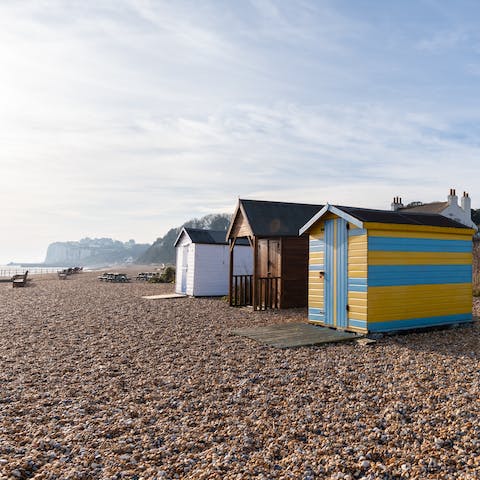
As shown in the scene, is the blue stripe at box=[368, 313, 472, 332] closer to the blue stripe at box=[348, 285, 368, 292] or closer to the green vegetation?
the blue stripe at box=[348, 285, 368, 292]

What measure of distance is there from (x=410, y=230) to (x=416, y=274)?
111 centimetres

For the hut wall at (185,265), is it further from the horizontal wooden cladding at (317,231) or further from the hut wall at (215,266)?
the horizontal wooden cladding at (317,231)

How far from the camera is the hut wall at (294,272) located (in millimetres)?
15188

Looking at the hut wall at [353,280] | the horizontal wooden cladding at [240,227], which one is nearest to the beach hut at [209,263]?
the horizontal wooden cladding at [240,227]

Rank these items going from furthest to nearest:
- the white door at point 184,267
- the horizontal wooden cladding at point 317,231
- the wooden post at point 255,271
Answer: the white door at point 184,267
the wooden post at point 255,271
the horizontal wooden cladding at point 317,231

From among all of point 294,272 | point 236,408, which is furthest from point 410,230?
point 236,408

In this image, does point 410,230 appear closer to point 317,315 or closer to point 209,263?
point 317,315

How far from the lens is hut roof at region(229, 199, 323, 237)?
1505 centimetres

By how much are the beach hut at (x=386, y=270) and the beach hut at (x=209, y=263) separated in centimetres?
826

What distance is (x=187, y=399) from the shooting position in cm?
575

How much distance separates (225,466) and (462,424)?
2807 millimetres

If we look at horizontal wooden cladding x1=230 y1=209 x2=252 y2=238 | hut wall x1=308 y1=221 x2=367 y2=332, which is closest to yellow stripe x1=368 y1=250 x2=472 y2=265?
hut wall x1=308 y1=221 x2=367 y2=332

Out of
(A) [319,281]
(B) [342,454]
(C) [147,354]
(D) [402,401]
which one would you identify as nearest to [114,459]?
(B) [342,454]

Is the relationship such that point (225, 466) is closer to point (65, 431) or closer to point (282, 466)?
point (282, 466)
